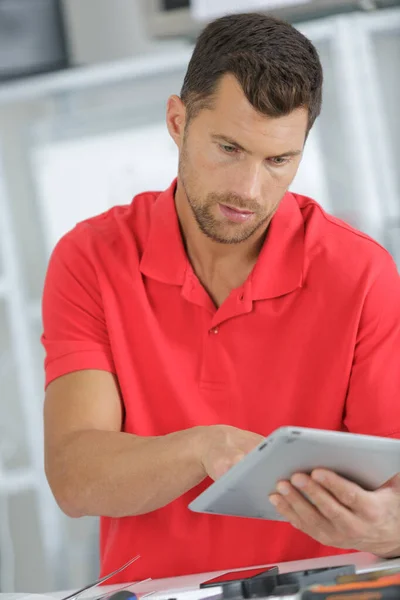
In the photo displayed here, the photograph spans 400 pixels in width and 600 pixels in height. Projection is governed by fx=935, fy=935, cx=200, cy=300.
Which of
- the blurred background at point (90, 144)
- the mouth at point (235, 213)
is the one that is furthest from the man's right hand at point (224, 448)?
the blurred background at point (90, 144)

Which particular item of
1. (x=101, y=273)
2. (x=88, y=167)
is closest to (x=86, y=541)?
(x=88, y=167)

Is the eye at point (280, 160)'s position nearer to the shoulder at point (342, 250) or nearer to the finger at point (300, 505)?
the shoulder at point (342, 250)

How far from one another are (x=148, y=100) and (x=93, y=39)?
37cm

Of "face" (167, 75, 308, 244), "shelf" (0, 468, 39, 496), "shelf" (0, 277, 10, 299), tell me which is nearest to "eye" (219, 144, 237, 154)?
"face" (167, 75, 308, 244)

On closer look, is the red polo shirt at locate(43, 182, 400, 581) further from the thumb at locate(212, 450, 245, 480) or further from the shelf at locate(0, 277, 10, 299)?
the shelf at locate(0, 277, 10, 299)

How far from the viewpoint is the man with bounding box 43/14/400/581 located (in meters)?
1.39

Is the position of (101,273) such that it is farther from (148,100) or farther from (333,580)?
(148,100)

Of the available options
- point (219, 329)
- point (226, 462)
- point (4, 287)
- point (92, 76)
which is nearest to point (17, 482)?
point (4, 287)

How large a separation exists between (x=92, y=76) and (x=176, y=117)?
1.31 m

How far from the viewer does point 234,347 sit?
1.48 meters

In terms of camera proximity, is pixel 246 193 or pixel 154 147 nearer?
pixel 246 193

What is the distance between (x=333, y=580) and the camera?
1.03m

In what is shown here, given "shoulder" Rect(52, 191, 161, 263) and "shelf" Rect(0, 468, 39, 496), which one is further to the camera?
"shelf" Rect(0, 468, 39, 496)

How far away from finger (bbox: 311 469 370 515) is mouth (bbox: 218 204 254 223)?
1.59 ft
